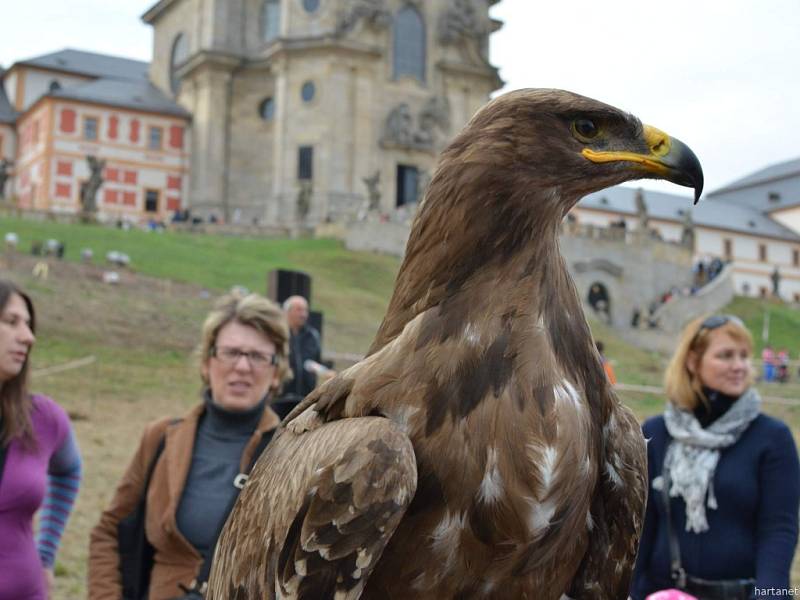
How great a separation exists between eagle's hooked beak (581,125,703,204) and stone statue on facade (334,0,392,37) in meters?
50.6

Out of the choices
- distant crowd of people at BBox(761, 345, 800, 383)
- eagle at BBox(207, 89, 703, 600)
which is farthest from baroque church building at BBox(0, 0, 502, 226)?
eagle at BBox(207, 89, 703, 600)

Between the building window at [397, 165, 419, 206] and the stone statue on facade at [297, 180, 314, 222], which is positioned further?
the building window at [397, 165, 419, 206]

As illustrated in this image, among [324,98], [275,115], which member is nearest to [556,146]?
[324,98]

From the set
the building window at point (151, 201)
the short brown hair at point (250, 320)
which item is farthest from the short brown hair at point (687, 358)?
the building window at point (151, 201)

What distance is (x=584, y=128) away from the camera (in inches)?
81.0

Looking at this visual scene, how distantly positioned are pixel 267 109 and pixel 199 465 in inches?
2121

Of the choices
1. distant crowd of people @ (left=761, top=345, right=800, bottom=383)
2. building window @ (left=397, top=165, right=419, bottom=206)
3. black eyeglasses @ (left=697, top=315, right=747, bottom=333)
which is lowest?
distant crowd of people @ (left=761, top=345, right=800, bottom=383)

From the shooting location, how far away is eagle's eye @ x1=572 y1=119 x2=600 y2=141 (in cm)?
205

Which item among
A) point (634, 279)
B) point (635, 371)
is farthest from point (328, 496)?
point (634, 279)

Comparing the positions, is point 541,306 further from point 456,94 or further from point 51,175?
point 51,175

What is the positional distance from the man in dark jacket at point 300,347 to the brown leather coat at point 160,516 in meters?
5.15

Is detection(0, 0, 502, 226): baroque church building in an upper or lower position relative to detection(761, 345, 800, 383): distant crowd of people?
upper

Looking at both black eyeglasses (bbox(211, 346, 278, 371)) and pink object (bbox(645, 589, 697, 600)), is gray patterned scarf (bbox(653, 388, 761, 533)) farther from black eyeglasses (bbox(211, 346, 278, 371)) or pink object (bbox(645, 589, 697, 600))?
black eyeglasses (bbox(211, 346, 278, 371))

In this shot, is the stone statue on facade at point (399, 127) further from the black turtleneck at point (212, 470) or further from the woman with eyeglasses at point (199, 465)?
the black turtleneck at point (212, 470)
